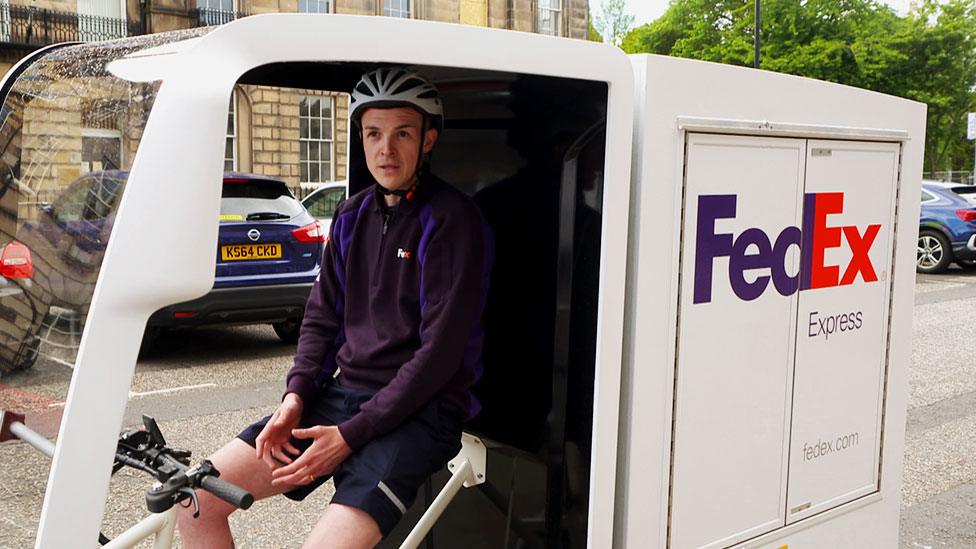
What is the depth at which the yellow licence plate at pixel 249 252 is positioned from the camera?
8258 mm

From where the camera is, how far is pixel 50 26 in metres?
23.9

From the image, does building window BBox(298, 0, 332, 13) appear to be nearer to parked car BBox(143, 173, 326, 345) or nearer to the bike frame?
parked car BBox(143, 173, 326, 345)

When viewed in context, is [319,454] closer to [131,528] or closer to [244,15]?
[131,528]

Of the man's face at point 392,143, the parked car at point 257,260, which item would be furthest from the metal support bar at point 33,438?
the parked car at point 257,260

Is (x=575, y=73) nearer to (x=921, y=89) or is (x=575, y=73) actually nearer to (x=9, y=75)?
(x=9, y=75)

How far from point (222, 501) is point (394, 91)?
3.70 ft

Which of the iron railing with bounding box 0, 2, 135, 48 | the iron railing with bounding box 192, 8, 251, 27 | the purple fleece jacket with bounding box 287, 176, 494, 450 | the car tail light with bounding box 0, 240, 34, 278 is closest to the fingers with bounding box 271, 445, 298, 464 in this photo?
the purple fleece jacket with bounding box 287, 176, 494, 450

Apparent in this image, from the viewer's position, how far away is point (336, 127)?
26.4 m

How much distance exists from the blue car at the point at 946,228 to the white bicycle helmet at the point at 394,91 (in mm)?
14452

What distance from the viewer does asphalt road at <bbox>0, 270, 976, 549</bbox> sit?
1.87 meters

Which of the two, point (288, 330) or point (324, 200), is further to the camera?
point (324, 200)

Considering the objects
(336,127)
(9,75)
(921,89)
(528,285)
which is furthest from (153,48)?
(921,89)

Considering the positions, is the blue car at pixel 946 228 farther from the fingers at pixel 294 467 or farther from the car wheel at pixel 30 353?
the car wheel at pixel 30 353

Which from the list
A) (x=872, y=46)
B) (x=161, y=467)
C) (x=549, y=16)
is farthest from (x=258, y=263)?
(x=872, y=46)
